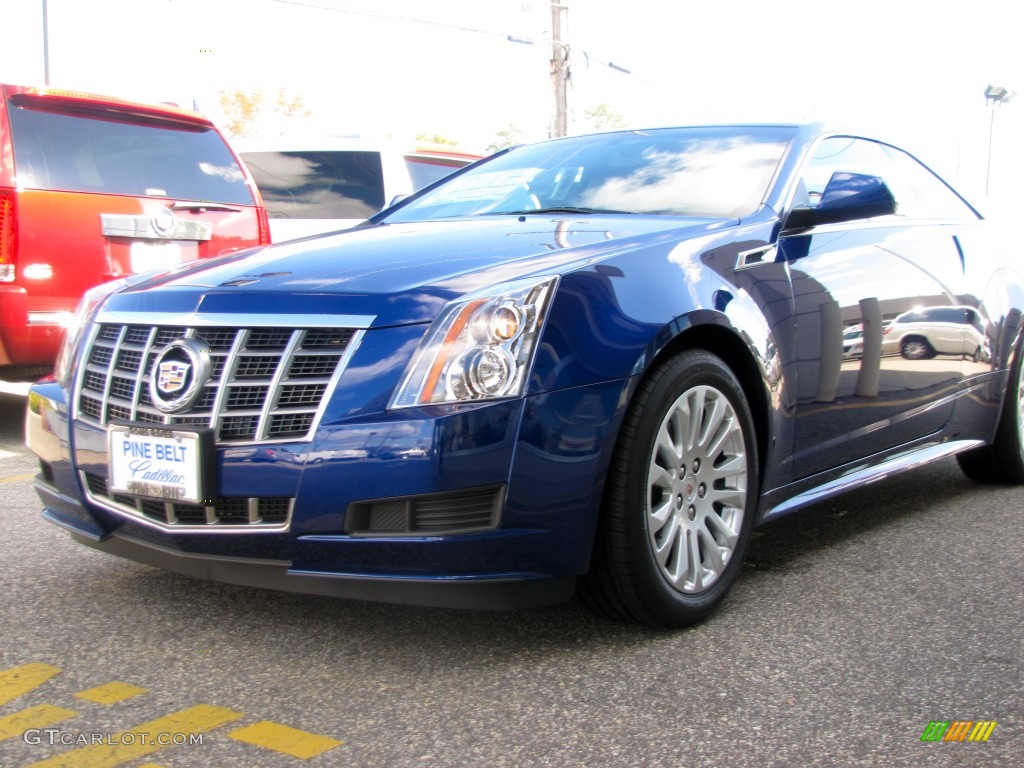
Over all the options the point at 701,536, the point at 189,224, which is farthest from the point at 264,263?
the point at 189,224

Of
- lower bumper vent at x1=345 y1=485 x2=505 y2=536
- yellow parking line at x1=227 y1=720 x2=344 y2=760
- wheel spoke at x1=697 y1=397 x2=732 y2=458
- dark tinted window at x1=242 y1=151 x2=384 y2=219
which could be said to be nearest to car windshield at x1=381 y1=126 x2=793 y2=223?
wheel spoke at x1=697 y1=397 x2=732 y2=458

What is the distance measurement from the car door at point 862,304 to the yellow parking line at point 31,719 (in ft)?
7.09

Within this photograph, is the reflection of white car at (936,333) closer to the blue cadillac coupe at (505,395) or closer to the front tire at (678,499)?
the blue cadillac coupe at (505,395)

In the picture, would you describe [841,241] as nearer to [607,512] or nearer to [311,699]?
[607,512]

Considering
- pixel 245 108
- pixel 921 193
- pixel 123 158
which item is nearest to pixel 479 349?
pixel 921 193

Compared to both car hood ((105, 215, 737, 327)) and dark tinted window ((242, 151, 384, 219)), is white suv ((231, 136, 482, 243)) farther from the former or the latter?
car hood ((105, 215, 737, 327))

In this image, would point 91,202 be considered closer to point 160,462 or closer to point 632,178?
point 632,178

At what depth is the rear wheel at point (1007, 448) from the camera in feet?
16.2

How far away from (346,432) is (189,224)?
174 inches

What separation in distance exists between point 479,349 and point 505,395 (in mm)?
A: 128

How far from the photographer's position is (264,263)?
322cm

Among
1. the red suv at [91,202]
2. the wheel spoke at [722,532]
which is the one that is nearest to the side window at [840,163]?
the wheel spoke at [722,532]

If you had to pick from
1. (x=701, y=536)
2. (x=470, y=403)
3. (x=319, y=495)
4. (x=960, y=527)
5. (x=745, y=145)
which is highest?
(x=745, y=145)

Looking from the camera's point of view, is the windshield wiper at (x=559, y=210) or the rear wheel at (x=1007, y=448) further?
the rear wheel at (x=1007, y=448)
